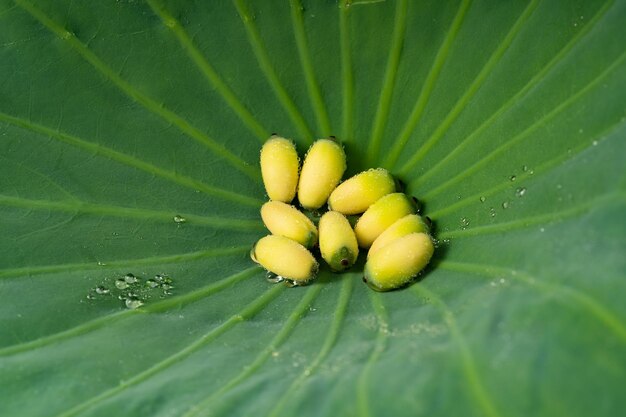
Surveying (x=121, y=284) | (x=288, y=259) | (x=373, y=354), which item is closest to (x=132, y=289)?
(x=121, y=284)

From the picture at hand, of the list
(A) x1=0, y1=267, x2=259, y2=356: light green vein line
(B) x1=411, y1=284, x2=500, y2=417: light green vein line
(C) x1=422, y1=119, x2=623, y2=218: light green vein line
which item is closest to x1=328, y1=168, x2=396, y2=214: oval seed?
(C) x1=422, y1=119, x2=623, y2=218: light green vein line

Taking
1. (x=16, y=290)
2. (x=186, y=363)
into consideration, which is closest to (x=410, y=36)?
(x=186, y=363)

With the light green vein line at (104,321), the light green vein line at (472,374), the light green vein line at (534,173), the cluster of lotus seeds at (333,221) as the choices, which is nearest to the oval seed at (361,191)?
the cluster of lotus seeds at (333,221)

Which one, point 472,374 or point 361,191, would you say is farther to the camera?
point 361,191

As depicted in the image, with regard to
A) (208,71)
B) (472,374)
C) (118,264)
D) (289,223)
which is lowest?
(472,374)

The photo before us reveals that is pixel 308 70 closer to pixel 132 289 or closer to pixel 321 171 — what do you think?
pixel 321 171

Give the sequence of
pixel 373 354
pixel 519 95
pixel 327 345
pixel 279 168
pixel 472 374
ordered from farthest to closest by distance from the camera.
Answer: pixel 279 168, pixel 519 95, pixel 327 345, pixel 373 354, pixel 472 374

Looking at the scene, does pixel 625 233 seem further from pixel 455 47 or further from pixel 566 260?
pixel 455 47
